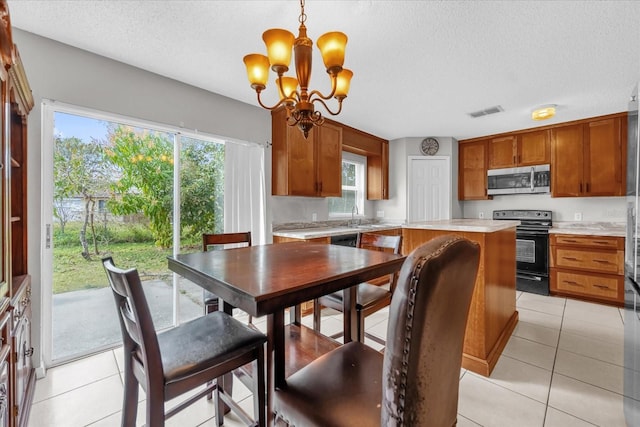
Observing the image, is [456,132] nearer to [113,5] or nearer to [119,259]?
[113,5]

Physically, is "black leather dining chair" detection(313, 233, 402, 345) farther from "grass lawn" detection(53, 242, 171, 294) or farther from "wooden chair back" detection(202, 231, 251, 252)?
"grass lawn" detection(53, 242, 171, 294)

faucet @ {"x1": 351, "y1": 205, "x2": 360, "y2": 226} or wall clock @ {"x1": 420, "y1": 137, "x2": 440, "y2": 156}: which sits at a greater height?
wall clock @ {"x1": 420, "y1": 137, "x2": 440, "y2": 156}

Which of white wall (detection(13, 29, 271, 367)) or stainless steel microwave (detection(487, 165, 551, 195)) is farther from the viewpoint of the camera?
stainless steel microwave (detection(487, 165, 551, 195))

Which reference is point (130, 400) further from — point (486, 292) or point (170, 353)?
point (486, 292)

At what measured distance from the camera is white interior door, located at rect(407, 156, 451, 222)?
4.76 meters

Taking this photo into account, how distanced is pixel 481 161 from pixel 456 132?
721 mm

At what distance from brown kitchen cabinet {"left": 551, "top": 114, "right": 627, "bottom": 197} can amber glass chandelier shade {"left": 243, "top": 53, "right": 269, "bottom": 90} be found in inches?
174

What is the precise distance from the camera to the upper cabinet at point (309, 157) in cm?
331

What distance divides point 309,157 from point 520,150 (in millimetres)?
3331

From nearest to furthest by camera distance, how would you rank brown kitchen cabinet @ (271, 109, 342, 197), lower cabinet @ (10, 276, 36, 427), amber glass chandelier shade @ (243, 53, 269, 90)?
lower cabinet @ (10, 276, 36, 427), amber glass chandelier shade @ (243, 53, 269, 90), brown kitchen cabinet @ (271, 109, 342, 197)

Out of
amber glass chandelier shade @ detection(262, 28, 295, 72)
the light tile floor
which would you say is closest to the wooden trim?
the light tile floor

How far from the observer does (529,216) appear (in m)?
4.39

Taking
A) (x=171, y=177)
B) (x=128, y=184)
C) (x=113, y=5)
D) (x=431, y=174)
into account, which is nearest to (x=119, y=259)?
(x=128, y=184)

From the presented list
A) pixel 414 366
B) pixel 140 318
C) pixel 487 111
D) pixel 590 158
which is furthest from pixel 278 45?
pixel 590 158
